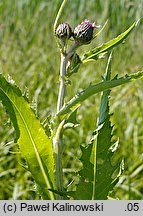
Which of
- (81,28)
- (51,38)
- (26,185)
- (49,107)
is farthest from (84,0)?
(81,28)

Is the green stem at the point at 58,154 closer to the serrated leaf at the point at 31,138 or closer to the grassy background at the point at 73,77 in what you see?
the serrated leaf at the point at 31,138

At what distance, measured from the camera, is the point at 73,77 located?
371cm

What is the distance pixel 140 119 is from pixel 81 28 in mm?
2413

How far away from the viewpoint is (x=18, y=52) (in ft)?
12.1

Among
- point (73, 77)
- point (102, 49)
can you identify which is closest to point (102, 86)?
point (102, 49)

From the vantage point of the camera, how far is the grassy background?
2543 mm

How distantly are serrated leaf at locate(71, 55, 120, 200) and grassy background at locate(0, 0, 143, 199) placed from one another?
1245 mm

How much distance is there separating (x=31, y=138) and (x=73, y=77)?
2.96 metres

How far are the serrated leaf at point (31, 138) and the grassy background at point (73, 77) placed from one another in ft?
4.21

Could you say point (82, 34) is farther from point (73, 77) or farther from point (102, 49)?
point (73, 77)

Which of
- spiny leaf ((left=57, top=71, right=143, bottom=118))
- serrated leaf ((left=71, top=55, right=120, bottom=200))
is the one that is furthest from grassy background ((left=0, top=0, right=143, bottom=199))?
spiny leaf ((left=57, top=71, right=143, bottom=118))

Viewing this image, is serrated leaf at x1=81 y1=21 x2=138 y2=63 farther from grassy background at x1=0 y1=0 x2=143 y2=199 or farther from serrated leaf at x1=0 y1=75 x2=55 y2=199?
grassy background at x1=0 y1=0 x2=143 y2=199

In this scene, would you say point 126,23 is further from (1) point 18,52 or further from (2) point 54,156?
(2) point 54,156

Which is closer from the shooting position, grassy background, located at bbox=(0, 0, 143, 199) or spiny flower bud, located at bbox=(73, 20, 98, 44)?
spiny flower bud, located at bbox=(73, 20, 98, 44)
